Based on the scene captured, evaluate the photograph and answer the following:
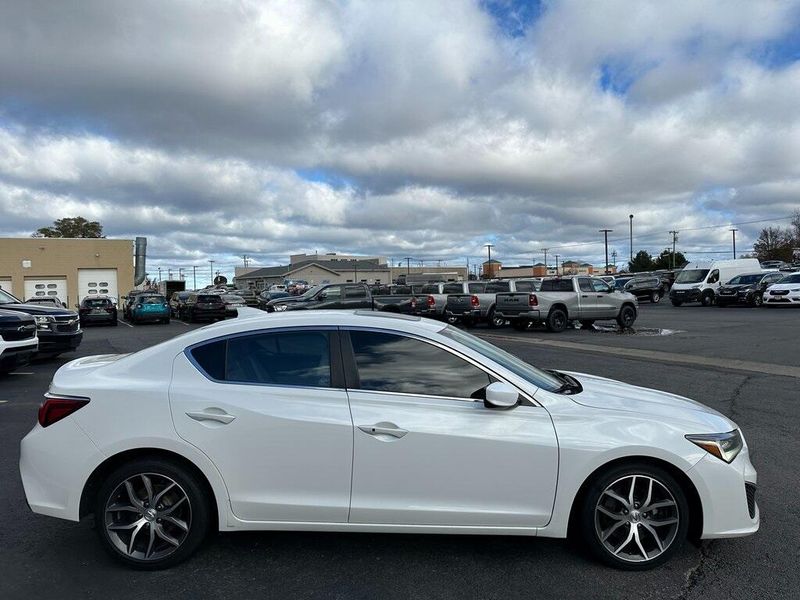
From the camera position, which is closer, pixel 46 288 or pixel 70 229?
pixel 46 288

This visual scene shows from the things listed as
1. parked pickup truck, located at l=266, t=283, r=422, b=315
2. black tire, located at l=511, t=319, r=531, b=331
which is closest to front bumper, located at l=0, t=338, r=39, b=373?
parked pickup truck, located at l=266, t=283, r=422, b=315

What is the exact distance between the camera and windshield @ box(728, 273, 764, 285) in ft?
102

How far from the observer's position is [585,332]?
2027cm

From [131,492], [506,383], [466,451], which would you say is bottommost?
[131,492]

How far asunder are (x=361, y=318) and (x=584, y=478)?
1.72 metres

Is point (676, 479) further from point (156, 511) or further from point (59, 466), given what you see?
point (59, 466)

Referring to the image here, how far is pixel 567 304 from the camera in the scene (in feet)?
67.2

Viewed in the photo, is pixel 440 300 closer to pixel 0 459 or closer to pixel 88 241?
pixel 0 459

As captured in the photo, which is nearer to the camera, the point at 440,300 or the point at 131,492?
the point at 131,492

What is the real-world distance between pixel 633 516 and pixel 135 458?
10.0 ft

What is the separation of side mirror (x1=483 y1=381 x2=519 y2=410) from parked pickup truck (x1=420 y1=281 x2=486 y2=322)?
19.7 meters

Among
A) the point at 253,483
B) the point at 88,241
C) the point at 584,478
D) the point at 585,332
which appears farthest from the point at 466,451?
the point at 88,241

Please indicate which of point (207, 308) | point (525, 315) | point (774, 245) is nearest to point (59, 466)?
→ point (525, 315)

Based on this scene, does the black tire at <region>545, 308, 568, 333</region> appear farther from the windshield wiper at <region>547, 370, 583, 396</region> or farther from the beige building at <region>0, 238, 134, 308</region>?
the beige building at <region>0, 238, 134, 308</region>
